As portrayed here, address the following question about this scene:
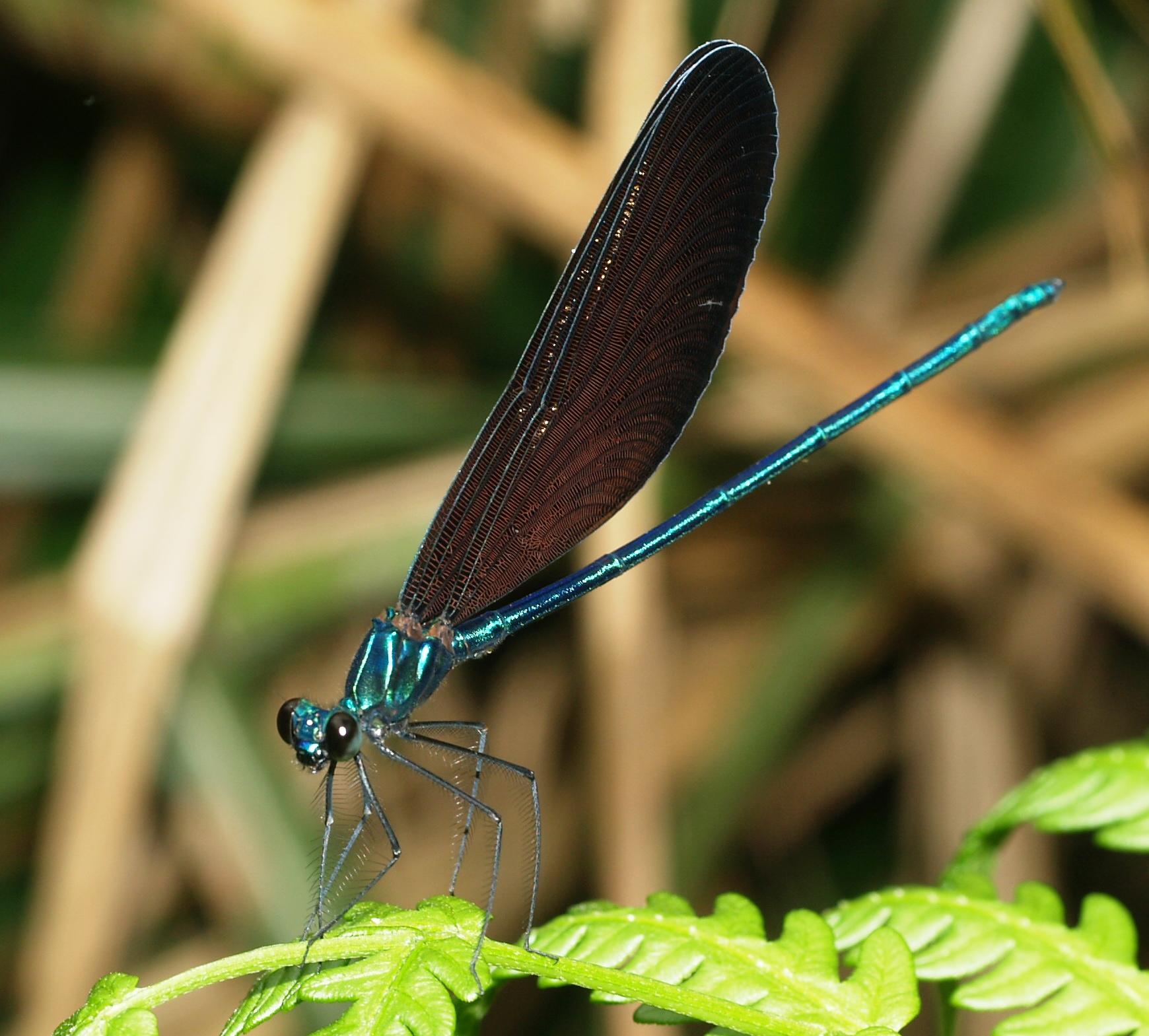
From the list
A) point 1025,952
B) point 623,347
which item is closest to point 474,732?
point 623,347

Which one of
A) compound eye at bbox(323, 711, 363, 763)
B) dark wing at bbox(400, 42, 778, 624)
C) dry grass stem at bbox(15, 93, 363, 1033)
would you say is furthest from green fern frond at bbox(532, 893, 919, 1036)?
dry grass stem at bbox(15, 93, 363, 1033)

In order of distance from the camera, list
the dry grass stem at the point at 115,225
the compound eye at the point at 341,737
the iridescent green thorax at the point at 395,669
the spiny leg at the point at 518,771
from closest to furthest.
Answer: the spiny leg at the point at 518,771 → the compound eye at the point at 341,737 → the iridescent green thorax at the point at 395,669 → the dry grass stem at the point at 115,225

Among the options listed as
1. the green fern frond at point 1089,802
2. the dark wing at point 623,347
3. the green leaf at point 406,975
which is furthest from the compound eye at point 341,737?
the green fern frond at point 1089,802

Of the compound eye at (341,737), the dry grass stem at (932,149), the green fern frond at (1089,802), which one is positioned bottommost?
the green fern frond at (1089,802)

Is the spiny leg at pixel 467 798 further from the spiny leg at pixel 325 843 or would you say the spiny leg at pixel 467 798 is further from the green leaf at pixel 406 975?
the green leaf at pixel 406 975

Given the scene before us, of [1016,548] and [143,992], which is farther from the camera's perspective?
[1016,548]

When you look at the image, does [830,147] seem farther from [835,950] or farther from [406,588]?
[835,950]

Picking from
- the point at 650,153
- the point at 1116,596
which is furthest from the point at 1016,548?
the point at 650,153
